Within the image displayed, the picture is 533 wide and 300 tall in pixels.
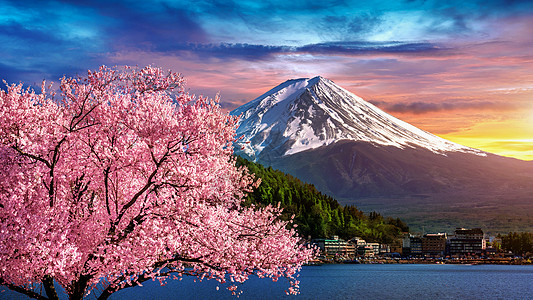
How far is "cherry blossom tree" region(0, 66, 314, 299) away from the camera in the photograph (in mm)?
15414

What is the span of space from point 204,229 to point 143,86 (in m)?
4.58

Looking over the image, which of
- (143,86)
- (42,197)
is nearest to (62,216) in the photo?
(42,197)

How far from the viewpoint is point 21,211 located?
15.0m

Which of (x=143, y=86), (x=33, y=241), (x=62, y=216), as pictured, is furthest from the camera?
(x=143, y=86)

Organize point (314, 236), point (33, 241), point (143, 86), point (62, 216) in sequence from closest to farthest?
point (33, 241)
point (62, 216)
point (143, 86)
point (314, 236)

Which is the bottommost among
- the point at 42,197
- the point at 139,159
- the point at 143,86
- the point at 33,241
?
the point at 33,241

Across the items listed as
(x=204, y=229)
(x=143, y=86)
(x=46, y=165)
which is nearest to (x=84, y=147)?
(x=46, y=165)

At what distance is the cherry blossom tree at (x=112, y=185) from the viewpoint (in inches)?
607

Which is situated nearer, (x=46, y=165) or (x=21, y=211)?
(x=21, y=211)

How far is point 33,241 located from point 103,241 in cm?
211

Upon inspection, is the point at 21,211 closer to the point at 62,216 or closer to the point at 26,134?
the point at 62,216

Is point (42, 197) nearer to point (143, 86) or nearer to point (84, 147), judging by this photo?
point (84, 147)

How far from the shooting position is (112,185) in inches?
680

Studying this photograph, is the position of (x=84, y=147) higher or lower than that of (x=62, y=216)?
higher
